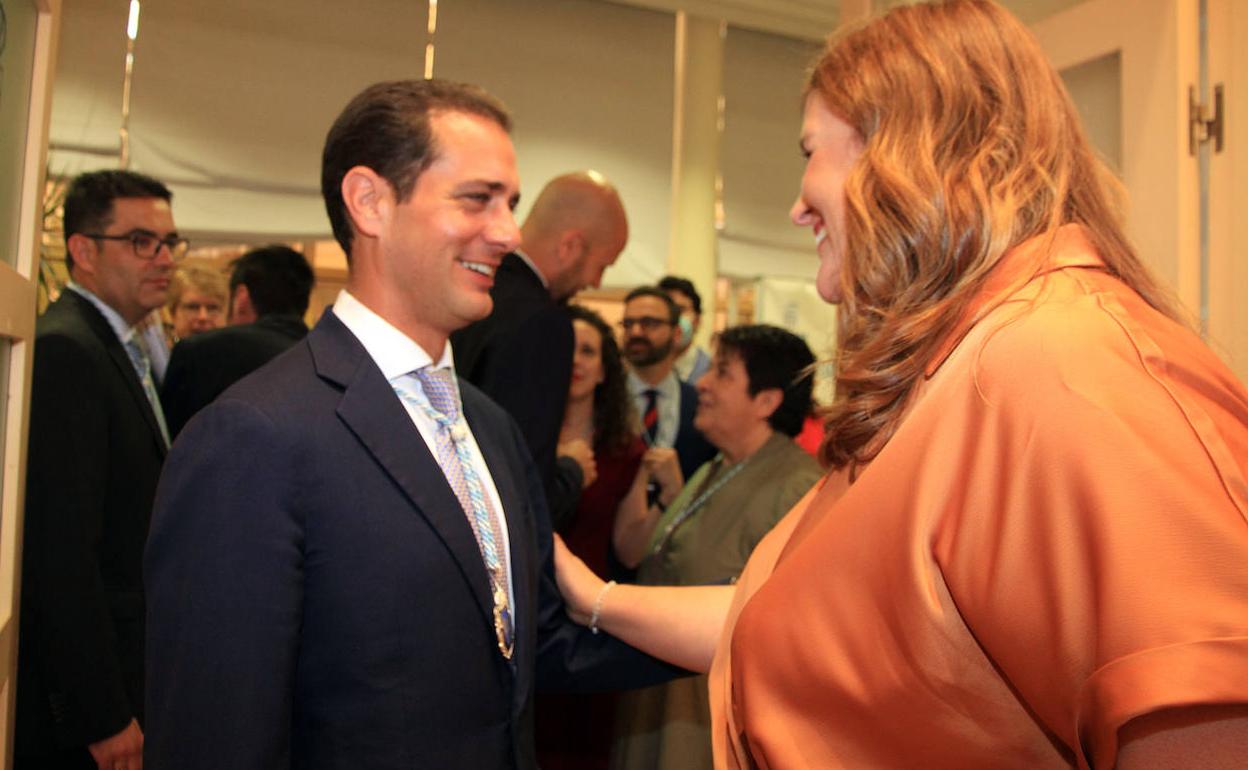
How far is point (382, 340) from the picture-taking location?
1392 millimetres

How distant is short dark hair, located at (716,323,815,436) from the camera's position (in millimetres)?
2912

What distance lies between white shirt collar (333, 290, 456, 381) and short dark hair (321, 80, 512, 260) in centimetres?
15

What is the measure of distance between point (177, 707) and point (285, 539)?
22cm

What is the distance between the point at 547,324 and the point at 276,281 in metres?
1.29

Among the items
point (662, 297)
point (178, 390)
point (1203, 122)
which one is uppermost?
point (1203, 122)

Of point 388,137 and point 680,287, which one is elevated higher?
point 680,287

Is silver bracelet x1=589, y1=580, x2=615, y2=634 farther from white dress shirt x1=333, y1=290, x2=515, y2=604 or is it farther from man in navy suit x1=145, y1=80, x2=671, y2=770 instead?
white dress shirt x1=333, y1=290, x2=515, y2=604

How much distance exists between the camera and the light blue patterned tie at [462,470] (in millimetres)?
1357

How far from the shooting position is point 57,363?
201 centimetres

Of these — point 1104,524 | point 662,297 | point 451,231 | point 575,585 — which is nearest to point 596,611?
point 575,585

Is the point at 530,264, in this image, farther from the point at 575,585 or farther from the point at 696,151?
the point at 696,151

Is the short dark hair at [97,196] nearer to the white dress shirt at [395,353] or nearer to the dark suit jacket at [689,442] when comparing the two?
the white dress shirt at [395,353]

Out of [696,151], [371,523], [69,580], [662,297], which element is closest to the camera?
[371,523]

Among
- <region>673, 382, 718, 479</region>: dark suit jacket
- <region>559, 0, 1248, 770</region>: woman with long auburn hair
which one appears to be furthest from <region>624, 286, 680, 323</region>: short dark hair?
<region>559, 0, 1248, 770</region>: woman with long auburn hair
